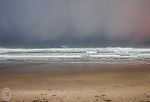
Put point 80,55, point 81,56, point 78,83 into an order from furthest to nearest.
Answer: point 80,55, point 81,56, point 78,83

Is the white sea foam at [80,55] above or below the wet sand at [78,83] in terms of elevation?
above

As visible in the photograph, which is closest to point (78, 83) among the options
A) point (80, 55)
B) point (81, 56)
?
point (81, 56)

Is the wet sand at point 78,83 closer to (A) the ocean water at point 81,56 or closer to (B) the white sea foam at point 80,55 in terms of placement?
(A) the ocean water at point 81,56

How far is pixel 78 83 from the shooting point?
10516mm

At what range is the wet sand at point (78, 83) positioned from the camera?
8411 mm

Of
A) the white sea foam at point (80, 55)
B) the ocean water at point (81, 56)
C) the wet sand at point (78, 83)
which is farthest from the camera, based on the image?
the white sea foam at point (80, 55)

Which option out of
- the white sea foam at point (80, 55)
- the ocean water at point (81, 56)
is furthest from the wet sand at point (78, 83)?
the white sea foam at point (80, 55)

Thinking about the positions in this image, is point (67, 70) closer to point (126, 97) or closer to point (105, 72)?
point (105, 72)

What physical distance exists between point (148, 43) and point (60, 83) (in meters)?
17.7

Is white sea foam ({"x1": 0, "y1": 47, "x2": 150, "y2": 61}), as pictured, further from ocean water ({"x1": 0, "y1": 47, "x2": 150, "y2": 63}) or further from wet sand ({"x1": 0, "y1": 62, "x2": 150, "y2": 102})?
wet sand ({"x1": 0, "y1": 62, "x2": 150, "y2": 102})

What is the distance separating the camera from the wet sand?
8.41m

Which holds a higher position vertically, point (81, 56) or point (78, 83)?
point (81, 56)

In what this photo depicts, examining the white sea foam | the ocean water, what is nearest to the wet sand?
the ocean water

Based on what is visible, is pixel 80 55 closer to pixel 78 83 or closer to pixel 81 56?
pixel 81 56
